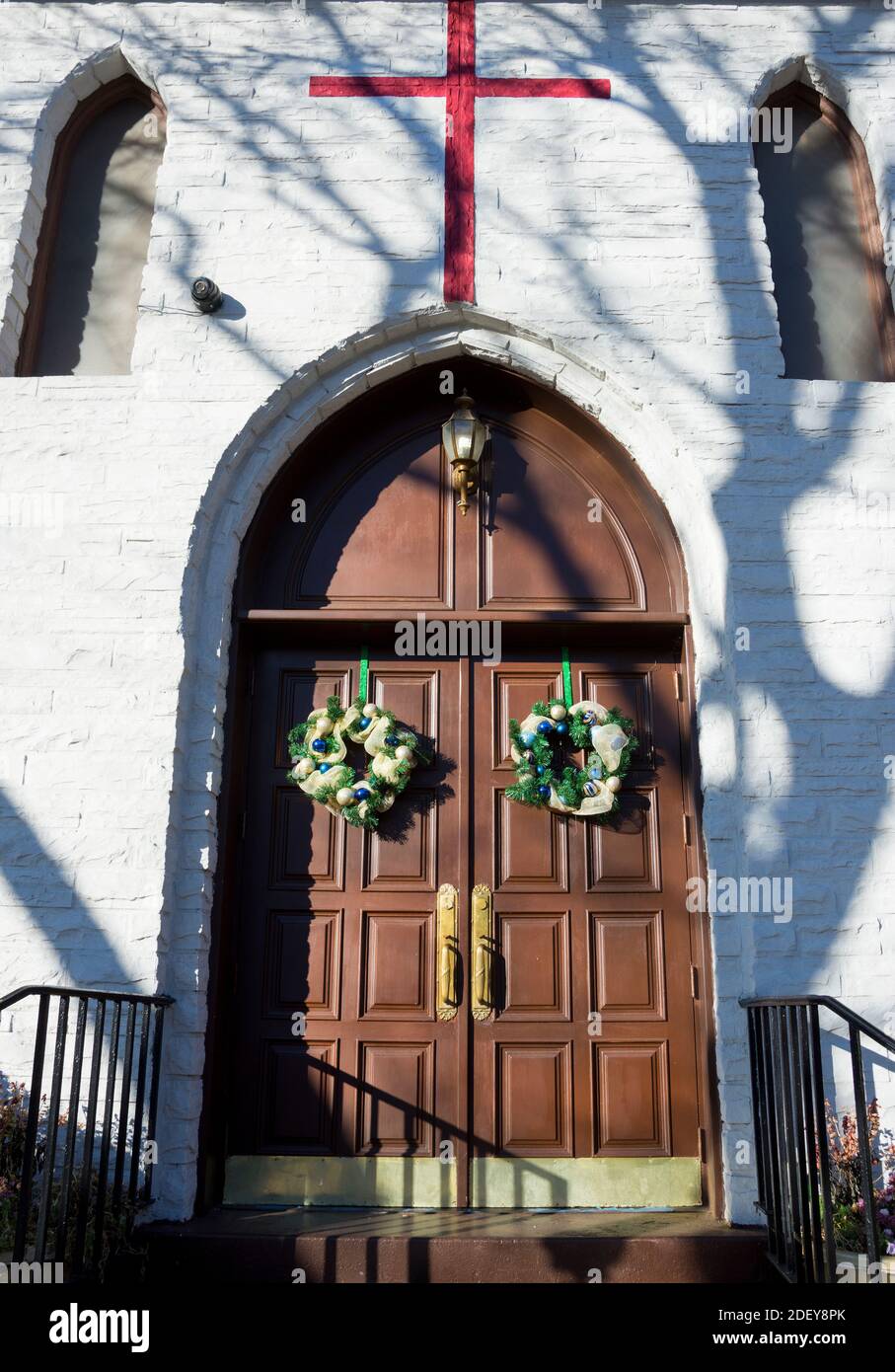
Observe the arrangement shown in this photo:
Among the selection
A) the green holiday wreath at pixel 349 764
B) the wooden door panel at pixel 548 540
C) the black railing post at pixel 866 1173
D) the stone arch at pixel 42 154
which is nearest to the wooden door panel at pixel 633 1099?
the black railing post at pixel 866 1173

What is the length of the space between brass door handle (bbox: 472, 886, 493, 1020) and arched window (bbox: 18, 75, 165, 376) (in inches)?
112

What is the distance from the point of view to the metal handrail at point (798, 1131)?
10.4ft

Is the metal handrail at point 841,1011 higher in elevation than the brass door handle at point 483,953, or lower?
lower

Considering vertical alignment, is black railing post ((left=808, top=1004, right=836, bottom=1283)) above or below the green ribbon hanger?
below

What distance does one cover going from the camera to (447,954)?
4375mm

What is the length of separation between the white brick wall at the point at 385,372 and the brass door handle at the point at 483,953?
35.3 inches

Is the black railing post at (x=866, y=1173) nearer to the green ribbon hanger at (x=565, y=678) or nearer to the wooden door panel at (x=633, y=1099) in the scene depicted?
the wooden door panel at (x=633, y=1099)

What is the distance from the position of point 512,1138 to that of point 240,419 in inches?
123

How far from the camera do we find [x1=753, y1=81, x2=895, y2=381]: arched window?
4961 millimetres

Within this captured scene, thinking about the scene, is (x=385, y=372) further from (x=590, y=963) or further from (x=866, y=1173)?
(x=866, y=1173)

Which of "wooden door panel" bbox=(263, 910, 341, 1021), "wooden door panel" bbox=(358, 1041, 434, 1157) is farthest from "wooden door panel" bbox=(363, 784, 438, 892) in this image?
"wooden door panel" bbox=(358, 1041, 434, 1157)

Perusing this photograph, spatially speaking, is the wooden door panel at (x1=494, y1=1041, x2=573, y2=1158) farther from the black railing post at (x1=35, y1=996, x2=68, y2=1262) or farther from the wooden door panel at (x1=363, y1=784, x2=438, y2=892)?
the black railing post at (x1=35, y1=996, x2=68, y2=1262)

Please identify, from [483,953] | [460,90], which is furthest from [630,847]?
[460,90]
